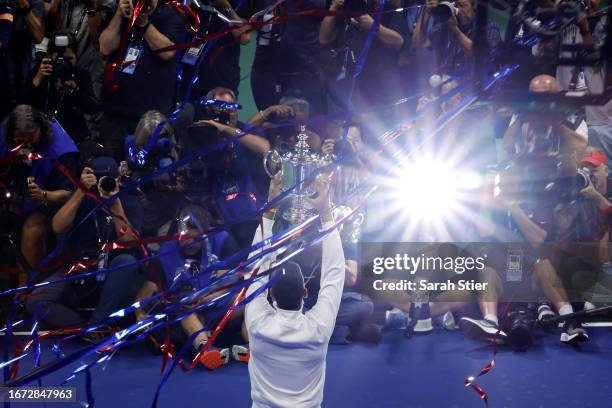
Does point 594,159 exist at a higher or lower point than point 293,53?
lower

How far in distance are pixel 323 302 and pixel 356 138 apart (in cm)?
164

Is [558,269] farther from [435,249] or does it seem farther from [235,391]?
[235,391]

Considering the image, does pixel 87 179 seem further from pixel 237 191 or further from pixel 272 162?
pixel 272 162

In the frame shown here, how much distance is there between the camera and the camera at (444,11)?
4023 mm

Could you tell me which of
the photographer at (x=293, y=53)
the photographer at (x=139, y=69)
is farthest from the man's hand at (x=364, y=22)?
the photographer at (x=139, y=69)

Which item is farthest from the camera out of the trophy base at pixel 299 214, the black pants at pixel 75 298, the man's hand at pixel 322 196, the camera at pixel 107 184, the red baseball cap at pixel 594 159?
the red baseball cap at pixel 594 159

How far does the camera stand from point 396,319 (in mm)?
4160

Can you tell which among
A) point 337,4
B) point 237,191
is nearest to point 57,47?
point 237,191

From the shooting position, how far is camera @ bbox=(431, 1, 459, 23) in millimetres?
4023

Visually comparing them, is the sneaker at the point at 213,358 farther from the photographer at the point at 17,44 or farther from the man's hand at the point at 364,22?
the man's hand at the point at 364,22

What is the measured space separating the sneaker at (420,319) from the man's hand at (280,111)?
1306mm

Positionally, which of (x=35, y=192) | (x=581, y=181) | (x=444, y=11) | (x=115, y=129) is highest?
(x=444, y=11)

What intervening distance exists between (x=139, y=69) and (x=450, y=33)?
1837mm

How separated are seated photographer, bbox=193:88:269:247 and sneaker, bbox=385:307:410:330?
94 cm
